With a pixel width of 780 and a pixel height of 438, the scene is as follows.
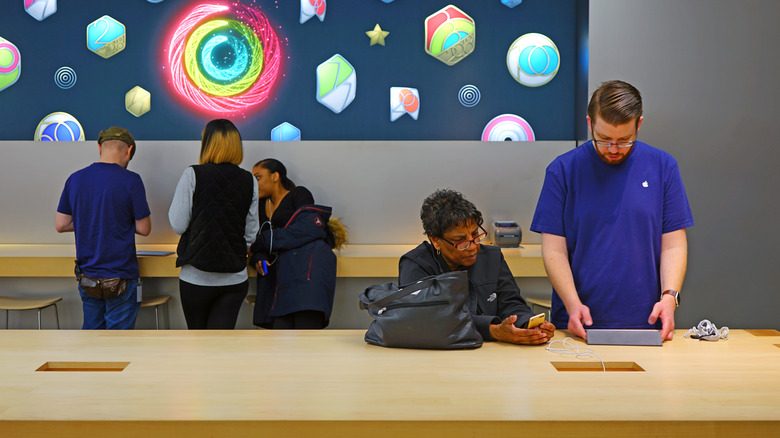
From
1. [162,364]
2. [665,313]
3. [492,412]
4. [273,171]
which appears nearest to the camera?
[492,412]

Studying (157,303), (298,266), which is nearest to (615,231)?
(298,266)

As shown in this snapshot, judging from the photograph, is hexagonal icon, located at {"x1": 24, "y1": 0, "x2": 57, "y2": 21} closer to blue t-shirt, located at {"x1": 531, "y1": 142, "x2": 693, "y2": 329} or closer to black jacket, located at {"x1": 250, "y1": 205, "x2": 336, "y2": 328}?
black jacket, located at {"x1": 250, "y1": 205, "x2": 336, "y2": 328}

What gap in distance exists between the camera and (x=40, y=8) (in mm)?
4621

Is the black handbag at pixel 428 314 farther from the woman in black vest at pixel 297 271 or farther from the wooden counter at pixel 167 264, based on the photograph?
the wooden counter at pixel 167 264

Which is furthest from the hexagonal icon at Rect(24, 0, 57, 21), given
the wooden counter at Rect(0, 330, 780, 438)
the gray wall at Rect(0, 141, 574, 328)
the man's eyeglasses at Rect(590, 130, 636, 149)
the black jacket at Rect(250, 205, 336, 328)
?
the man's eyeglasses at Rect(590, 130, 636, 149)

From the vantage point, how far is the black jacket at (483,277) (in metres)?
2.17

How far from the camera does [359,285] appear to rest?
13.5 feet

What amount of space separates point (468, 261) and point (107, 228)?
6.70ft

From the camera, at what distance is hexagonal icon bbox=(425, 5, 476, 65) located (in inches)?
181

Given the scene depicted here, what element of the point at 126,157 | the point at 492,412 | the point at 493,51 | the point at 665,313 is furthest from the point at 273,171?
the point at 492,412

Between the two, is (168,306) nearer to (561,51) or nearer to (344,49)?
(344,49)

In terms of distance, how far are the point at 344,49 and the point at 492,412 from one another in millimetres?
3662

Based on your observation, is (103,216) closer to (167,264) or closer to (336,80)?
(167,264)

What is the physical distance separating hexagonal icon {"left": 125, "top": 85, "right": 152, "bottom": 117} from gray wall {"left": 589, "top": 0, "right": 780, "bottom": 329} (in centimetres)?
326
